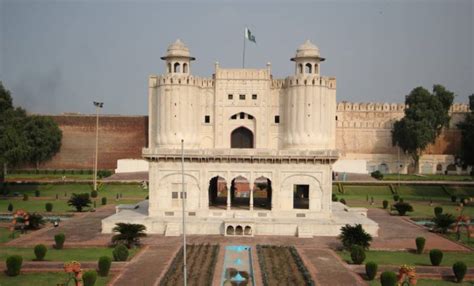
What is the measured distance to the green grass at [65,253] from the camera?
2102cm

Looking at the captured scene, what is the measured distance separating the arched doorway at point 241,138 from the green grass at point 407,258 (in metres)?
14.8

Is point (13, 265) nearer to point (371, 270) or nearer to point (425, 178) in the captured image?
point (371, 270)

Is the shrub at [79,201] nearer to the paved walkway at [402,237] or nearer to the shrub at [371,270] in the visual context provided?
the paved walkway at [402,237]

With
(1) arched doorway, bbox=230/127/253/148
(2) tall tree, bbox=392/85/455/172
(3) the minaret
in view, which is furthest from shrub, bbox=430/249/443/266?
(2) tall tree, bbox=392/85/455/172

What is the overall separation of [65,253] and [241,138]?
17.3 m

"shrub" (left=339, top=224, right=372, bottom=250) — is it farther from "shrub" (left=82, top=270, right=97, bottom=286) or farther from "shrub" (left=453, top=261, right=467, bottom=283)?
"shrub" (left=82, top=270, right=97, bottom=286)

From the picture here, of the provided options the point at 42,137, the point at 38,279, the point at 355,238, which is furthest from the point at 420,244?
the point at 42,137

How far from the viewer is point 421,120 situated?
54562 mm

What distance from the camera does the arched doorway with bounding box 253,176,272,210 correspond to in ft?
107

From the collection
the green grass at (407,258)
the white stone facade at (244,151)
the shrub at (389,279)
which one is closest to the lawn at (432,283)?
the shrub at (389,279)

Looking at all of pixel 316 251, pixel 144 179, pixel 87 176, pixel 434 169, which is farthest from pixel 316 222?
pixel 434 169

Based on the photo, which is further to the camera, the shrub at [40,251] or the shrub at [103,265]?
the shrub at [40,251]

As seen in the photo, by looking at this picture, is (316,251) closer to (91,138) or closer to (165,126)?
(165,126)

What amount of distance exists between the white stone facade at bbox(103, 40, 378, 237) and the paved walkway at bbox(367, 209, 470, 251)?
3.84 feet
